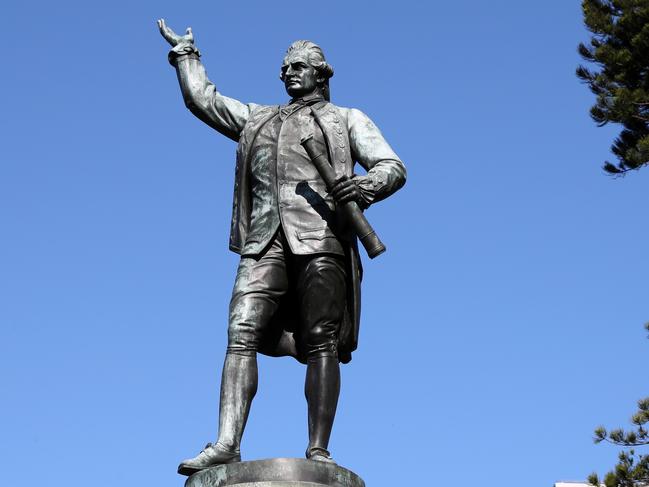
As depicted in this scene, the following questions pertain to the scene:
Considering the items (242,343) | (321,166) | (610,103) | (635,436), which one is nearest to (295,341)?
(242,343)

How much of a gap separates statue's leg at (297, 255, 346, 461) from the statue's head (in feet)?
4.43

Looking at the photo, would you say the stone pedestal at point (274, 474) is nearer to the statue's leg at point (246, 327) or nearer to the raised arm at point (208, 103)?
the statue's leg at point (246, 327)

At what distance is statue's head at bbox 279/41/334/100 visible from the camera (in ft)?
28.9

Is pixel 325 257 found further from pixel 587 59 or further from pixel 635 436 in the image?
pixel 587 59

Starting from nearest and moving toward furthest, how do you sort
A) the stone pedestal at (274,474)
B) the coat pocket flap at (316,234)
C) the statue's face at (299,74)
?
the stone pedestal at (274,474) → the coat pocket flap at (316,234) → the statue's face at (299,74)

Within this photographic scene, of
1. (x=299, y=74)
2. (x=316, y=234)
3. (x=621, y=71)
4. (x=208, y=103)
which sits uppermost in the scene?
(x=621, y=71)

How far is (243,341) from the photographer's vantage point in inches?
309

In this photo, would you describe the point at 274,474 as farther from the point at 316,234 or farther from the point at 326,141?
the point at 326,141

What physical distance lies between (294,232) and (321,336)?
0.69m

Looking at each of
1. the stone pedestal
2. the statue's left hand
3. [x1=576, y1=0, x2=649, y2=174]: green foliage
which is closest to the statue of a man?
the statue's left hand

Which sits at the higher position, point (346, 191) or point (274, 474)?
point (346, 191)

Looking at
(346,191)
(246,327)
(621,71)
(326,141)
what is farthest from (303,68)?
(621,71)

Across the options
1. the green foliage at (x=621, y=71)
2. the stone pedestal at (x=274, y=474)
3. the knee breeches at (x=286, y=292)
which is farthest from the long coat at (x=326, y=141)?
the green foliage at (x=621, y=71)

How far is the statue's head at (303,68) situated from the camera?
28.9 feet
